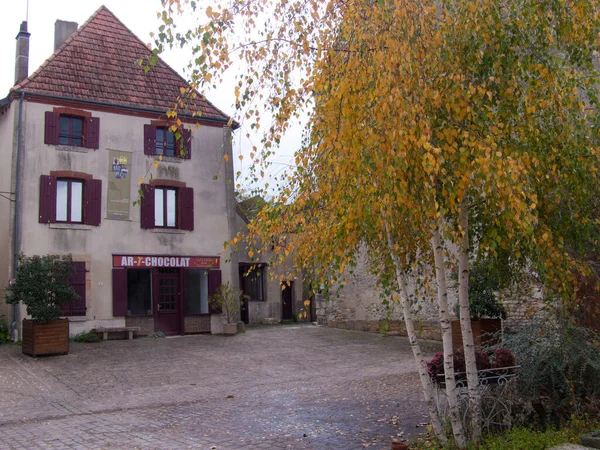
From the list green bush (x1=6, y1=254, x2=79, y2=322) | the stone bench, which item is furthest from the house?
green bush (x1=6, y1=254, x2=79, y2=322)

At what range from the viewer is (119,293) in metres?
18.5

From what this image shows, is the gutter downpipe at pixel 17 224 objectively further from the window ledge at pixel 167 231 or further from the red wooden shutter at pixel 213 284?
the red wooden shutter at pixel 213 284

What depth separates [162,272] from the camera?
1966 centimetres

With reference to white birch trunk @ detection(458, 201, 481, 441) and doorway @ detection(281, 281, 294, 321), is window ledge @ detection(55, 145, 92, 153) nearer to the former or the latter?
doorway @ detection(281, 281, 294, 321)

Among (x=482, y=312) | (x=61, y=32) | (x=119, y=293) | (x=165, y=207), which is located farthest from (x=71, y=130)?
(x=482, y=312)

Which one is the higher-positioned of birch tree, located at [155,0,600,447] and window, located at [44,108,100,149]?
window, located at [44,108,100,149]

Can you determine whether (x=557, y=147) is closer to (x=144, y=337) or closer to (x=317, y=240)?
(x=317, y=240)

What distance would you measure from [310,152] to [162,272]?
1467 cm

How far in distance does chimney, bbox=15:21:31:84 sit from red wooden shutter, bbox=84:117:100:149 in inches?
104

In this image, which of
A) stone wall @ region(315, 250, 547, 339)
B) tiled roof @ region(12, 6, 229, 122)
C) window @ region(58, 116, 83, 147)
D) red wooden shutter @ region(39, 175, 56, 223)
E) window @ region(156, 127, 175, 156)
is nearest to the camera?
stone wall @ region(315, 250, 547, 339)

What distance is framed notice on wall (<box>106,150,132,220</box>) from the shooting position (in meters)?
18.8

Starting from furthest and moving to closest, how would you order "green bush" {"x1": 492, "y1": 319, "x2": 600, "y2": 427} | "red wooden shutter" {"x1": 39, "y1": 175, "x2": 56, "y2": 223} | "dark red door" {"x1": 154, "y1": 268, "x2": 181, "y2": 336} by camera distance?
"dark red door" {"x1": 154, "y1": 268, "x2": 181, "y2": 336} → "red wooden shutter" {"x1": 39, "y1": 175, "x2": 56, "y2": 223} → "green bush" {"x1": 492, "y1": 319, "x2": 600, "y2": 427}

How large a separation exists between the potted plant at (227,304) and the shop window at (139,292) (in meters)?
2.05

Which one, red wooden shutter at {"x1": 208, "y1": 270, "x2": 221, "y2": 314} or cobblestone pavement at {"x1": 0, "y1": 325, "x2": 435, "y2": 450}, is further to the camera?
red wooden shutter at {"x1": 208, "y1": 270, "x2": 221, "y2": 314}
